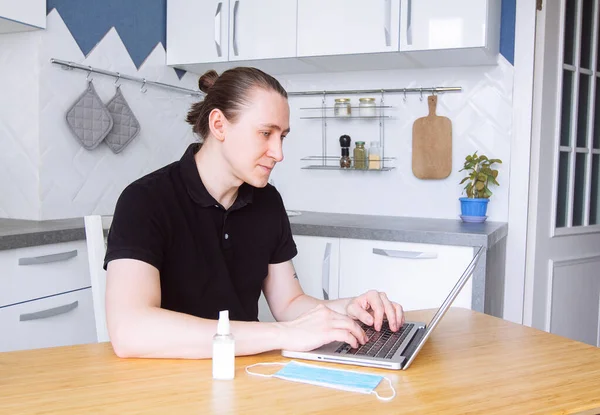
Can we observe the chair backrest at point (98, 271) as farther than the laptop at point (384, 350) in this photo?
Yes

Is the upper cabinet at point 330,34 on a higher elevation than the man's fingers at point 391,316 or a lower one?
higher

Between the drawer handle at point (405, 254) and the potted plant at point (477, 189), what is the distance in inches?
19.6

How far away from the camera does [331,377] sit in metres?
1.07

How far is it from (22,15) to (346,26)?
1360 millimetres

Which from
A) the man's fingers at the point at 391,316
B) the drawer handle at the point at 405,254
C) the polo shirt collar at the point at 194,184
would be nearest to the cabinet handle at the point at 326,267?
the drawer handle at the point at 405,254

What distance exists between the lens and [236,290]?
165 cm

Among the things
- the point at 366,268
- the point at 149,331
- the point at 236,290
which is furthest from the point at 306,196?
the point at 149,331

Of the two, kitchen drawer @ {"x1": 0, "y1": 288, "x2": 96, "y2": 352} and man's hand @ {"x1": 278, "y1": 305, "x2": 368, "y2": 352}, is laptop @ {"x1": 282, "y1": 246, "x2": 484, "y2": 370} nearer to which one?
man's hand @ {"x1": 278, "y1": 305, "x2": 368, "y2": 352}

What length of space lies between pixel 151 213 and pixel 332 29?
1819mm

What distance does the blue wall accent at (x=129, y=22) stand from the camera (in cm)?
283

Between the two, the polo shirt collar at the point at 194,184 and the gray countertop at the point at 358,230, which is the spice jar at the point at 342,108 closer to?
the gray countertop at the point at 358,230

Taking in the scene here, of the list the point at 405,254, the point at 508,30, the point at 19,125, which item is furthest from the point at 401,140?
the point at 19,125

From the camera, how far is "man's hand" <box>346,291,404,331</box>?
→ 4.52ft

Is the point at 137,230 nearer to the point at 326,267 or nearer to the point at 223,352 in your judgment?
the point at 223,352
